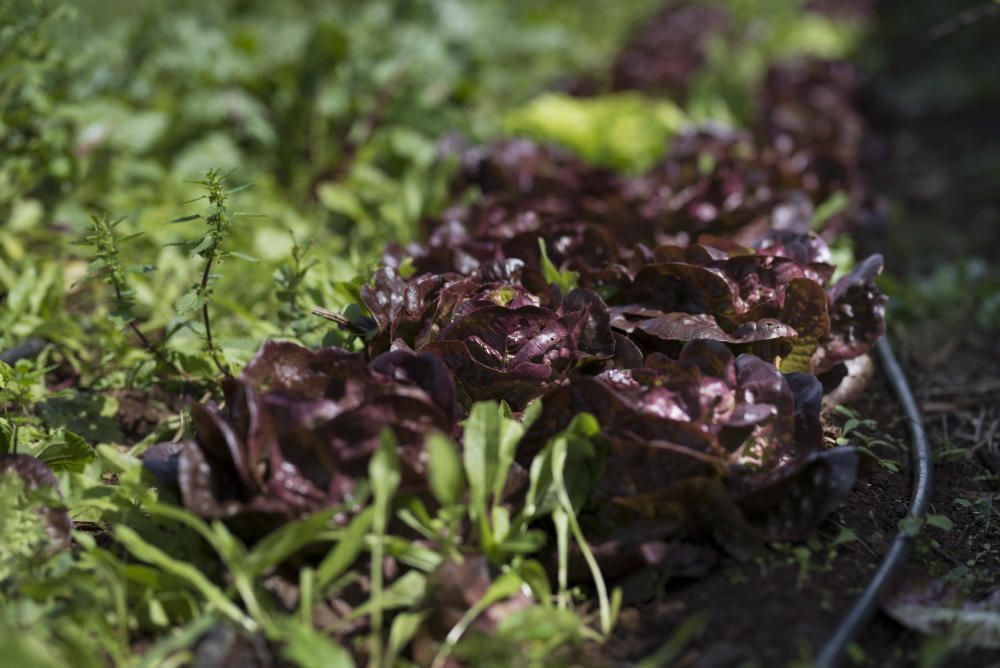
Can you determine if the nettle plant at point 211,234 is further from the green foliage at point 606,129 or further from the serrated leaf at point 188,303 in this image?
the green foliage at point 606,129

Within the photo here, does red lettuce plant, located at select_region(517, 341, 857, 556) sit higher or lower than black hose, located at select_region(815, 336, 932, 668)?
higher

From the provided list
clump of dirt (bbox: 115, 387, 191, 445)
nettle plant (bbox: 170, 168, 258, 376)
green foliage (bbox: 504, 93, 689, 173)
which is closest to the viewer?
nettle plant (bbox: 170, 168, 258, 376)

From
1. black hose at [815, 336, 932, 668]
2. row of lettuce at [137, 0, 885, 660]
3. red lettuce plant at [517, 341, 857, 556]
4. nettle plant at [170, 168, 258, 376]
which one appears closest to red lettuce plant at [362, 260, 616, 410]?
row of lettuce at [137, 0, 885, 660]

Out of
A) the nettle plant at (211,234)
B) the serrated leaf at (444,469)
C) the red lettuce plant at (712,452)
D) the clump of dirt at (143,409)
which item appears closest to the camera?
the serrated leaf at (444,469)

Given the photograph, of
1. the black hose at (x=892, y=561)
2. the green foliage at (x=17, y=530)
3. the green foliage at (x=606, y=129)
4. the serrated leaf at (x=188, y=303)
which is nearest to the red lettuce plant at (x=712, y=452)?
the black hose at (x=892, y=561)

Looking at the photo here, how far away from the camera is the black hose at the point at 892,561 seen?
5.53 ft

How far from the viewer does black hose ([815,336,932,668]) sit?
1687 mm

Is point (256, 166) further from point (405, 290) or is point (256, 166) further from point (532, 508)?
point (532, 508)

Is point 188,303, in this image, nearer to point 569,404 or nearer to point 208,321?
point 208,321

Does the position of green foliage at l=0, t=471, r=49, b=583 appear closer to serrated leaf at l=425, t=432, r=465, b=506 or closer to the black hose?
serrated leaf at l=425, t=432, r=465, b=506

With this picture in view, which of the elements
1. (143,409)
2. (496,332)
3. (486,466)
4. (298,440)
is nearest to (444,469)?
(486,466)

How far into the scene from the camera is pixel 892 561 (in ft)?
6.25

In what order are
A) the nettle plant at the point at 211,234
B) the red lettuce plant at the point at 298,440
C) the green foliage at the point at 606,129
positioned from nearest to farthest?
the red lettuce plant at the point at 298,440 < the nettle plant at the point at 211,234 < the green foliage at the point at 606,129

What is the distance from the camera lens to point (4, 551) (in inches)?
70.9
